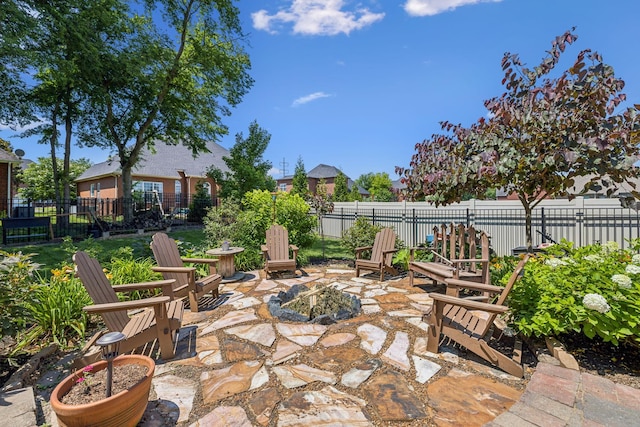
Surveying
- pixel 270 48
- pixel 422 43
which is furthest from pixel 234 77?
pixel 422 43

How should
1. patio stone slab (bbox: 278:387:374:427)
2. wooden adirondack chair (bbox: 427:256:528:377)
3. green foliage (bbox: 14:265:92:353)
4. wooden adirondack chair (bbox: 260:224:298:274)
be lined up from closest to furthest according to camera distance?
patio stone slab (bbox: 278:387:374:427)
wooden adirondack chair (bbox: 427:256:528:377)
green foliage (bbox: 14:265:92:353)
wooden adirondack chair (bbox: 260:224:298:274)

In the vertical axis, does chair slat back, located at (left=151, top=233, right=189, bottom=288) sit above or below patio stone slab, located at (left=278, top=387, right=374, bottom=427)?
above

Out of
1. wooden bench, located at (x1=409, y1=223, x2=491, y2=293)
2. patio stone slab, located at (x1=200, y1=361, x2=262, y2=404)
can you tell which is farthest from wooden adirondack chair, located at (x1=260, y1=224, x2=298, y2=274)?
patio stone slab, located at (x1=200, y1=361, x2=262, y2=404)

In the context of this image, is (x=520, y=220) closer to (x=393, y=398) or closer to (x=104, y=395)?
(x=393, y=398)

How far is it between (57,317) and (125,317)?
3.24 feet

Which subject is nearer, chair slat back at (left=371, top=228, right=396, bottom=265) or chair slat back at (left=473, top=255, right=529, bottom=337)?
chair slat back at (left=473, top=255, right=529, bottom=337)

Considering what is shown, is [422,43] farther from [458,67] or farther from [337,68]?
[337,68]

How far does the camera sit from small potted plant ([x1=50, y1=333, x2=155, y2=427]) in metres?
1.64

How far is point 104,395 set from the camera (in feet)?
5.95

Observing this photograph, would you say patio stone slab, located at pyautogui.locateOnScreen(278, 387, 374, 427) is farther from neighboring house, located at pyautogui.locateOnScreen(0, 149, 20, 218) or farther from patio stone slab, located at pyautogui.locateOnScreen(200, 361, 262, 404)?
neighboring house, located at pyautogui.locateOnScreen(0, 149, 20, 218)

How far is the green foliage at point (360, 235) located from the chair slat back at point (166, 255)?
4199 mm

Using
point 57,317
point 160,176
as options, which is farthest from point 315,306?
point 160,176

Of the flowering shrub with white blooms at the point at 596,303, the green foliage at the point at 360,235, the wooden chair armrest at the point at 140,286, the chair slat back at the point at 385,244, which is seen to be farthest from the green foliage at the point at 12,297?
the green foliage at the point at 360,235

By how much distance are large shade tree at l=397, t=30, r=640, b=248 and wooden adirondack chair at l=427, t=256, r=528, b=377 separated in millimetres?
1263
